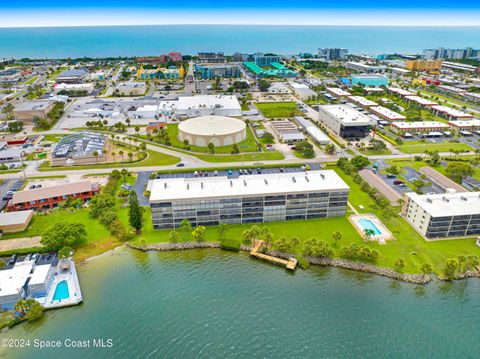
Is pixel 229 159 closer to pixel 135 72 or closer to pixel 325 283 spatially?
pixel 325 283

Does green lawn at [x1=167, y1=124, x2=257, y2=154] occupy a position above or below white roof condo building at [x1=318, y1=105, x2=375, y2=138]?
below

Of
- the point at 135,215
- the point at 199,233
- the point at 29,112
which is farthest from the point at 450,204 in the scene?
the point at 29,112

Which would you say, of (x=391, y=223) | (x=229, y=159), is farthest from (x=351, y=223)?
(x=229, y=159)

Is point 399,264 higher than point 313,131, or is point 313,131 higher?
point 313,131

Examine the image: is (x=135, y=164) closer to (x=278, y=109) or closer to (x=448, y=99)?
(x=278, y=109)

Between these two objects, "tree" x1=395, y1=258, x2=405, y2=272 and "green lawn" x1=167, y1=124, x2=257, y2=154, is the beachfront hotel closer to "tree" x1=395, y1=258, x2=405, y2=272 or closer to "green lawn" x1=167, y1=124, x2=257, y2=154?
"tree" x1=395, y1=258, x2=405, y2=272

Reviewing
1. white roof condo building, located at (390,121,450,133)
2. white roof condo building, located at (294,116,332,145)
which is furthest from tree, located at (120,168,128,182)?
white roof condo building, located at (390,121,450,133)

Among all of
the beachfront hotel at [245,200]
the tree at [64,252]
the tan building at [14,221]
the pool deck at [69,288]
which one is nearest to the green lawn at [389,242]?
the beachfront hotel at [245,200]
